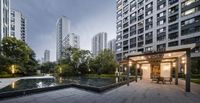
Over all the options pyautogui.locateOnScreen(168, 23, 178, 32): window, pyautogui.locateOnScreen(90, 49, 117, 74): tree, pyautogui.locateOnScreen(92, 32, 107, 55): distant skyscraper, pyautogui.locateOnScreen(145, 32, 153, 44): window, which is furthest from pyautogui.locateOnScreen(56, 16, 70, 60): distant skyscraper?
pyautogui.locateOnScreen(168, 23, 178, 32): window

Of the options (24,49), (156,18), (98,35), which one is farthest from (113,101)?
(98,35)

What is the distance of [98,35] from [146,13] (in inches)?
5069

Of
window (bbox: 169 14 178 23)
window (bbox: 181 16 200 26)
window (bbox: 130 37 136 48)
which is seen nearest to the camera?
window (bbox: 181 16 200 26)

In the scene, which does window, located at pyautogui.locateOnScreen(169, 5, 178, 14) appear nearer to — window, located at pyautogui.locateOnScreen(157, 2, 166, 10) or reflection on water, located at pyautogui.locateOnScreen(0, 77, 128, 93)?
window, located at pyautogui.locateOnScreen(157, 2, 166, 10)

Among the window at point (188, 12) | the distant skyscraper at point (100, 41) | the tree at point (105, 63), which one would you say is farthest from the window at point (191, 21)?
the distant skyscraper at point (100, 41)

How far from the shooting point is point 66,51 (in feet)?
146

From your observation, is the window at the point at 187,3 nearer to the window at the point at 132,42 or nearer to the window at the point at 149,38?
the window at the point at 149,38

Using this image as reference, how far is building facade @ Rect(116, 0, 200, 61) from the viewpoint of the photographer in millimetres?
38281

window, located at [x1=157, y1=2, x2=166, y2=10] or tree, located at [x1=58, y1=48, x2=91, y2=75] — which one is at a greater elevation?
window, located at [x1=157, y1=2, x2=166, y2=10]

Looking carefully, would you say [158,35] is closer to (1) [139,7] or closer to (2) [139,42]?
(2) [139,42]

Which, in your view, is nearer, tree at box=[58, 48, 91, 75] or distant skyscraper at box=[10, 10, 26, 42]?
tree at box=[58, 48, 91, 75]

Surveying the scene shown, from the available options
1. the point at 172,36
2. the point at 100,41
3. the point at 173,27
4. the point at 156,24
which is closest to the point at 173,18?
the point at 173,27

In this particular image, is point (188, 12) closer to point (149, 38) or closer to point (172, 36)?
point (172, 36)

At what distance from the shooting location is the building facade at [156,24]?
38.3 m
